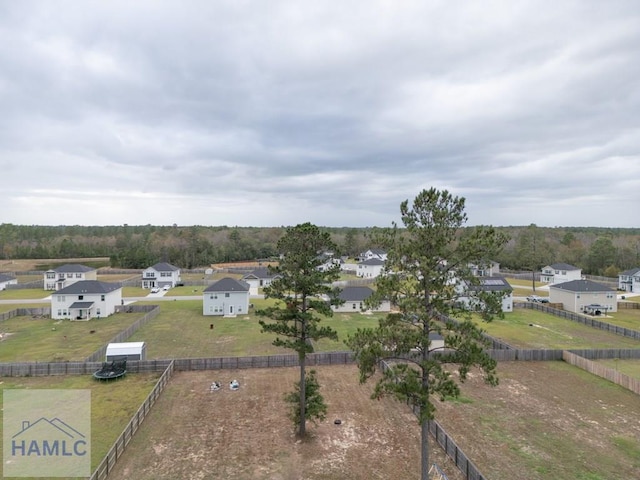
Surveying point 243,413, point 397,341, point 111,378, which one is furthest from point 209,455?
point 111,378

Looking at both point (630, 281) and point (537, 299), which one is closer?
point (537, 299)

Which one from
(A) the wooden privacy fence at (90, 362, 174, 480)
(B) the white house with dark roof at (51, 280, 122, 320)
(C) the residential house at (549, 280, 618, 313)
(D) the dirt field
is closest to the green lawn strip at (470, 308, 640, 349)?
(C) the residential house at (549, 280, 618, 313)

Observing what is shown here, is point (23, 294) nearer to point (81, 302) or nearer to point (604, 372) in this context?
point (81, 302)

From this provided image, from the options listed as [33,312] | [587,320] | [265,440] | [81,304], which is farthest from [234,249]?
[265,440]

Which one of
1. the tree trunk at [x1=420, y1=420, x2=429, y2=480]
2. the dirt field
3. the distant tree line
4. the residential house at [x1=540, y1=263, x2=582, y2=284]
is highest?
the distant tree line

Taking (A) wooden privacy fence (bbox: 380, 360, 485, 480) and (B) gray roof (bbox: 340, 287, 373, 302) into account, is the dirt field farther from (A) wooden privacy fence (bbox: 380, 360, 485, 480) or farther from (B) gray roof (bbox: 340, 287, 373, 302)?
(B) gray roof (bbox: 340, 287, 373, 302)

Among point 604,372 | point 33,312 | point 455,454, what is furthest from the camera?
point 33,312

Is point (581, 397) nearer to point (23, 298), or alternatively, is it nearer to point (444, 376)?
point (444, 376)
